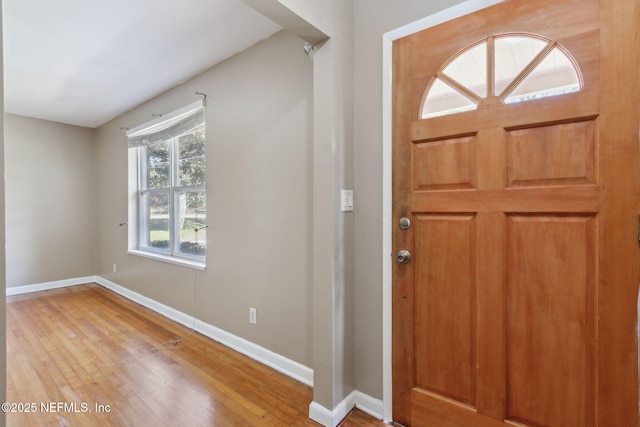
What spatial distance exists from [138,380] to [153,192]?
87.5 inches

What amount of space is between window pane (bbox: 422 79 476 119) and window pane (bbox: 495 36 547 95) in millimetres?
135

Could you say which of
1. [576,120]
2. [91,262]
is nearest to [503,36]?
[576,120]

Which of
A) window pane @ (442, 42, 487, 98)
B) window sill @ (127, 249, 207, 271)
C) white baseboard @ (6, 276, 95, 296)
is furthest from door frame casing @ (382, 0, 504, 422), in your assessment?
white baseboard @ (6, 276, 95, 296)

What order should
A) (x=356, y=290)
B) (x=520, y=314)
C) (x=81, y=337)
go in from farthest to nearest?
(x=81, y=337)
(x=356, y=290)
(x=520, y=314)

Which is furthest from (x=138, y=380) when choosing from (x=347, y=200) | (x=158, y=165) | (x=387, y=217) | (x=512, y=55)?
(x=512, y=55)

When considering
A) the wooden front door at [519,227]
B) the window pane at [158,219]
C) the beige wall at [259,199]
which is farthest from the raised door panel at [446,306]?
the window pane at [158,219]

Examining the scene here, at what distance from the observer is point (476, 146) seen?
4.33 feet

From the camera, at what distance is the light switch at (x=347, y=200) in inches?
63.1

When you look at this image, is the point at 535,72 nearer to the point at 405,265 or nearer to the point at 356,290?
the point at 405,265

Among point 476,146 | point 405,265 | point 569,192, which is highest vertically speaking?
point 476,146

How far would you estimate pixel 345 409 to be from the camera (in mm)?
1604

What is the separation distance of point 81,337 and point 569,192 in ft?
11.6

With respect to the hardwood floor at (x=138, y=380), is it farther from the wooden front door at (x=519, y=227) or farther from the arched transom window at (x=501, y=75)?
the arched transom window at (x=501, y=75)

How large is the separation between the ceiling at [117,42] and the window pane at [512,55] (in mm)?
1418
